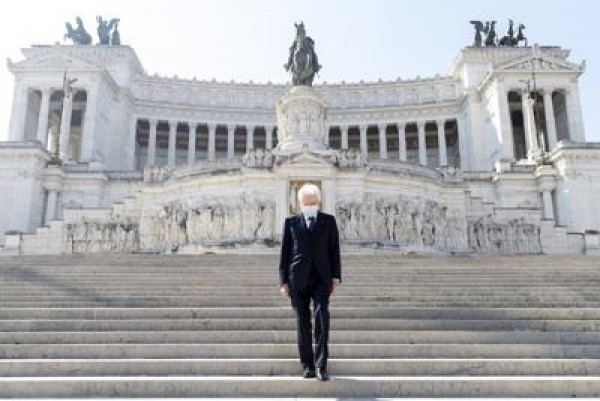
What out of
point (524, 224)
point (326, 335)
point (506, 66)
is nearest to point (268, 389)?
point (326, 335)

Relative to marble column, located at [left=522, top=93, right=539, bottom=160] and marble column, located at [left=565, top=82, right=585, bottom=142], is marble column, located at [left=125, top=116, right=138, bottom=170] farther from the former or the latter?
marble column, located at [left=565, top=82, right=585, bottom=142]

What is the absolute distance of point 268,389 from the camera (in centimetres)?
706

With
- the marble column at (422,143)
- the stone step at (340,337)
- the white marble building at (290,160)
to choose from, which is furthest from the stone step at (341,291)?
the marble column at (422,143)

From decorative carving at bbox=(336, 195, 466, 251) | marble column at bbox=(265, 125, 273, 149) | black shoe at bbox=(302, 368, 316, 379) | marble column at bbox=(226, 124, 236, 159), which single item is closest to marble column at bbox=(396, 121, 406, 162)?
marble column at bbox=(265, 125, 273, 149)

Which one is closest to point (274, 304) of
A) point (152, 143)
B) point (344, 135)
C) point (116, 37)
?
point (152, 143)

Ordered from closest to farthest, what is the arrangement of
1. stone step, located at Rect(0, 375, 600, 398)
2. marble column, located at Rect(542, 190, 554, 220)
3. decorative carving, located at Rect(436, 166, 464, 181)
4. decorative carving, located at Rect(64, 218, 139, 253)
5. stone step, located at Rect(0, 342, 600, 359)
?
stone step, located at Rect(0, 375, 600, 398), stone step, located at Rect(0, 342, 600, 359), decorative carving, located at Rect(64, 218, 139, 253), decorative carving, located at Rect(436, 166, 464, 181), marble column, located at Rect(542, 190, 554, 220)

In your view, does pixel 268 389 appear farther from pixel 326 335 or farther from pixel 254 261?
pixel 254 261

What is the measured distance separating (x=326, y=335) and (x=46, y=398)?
11.6ft

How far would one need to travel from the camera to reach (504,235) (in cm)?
3203

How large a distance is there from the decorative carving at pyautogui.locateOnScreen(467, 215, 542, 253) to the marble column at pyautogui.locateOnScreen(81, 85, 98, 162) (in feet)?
120

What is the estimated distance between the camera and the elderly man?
6.75 meters

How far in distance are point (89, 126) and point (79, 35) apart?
50.5 ft

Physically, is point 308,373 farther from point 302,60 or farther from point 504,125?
point 504,125

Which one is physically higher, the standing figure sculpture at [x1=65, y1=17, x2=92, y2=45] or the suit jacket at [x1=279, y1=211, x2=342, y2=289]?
the standing figure sculpture at [x1=65, y1=17, x2=92, y2=45]
